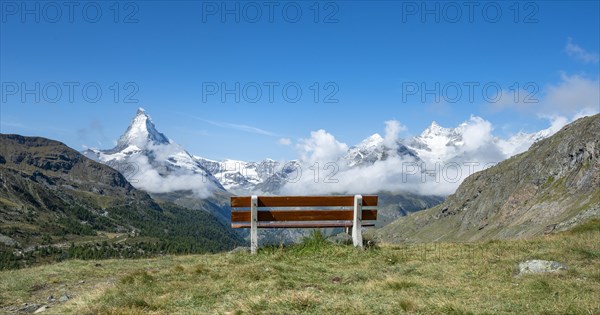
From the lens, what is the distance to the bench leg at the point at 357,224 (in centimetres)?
1753

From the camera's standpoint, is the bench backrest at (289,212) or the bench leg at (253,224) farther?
the bench backrest at (289,212)

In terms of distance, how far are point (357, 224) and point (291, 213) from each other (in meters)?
2.62

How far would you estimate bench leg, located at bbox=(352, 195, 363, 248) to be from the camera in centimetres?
1753

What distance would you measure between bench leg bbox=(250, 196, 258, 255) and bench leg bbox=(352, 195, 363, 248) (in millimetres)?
3833

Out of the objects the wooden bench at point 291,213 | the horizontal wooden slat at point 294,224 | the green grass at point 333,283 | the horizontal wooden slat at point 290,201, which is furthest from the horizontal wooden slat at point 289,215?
the green grass at point 333,283

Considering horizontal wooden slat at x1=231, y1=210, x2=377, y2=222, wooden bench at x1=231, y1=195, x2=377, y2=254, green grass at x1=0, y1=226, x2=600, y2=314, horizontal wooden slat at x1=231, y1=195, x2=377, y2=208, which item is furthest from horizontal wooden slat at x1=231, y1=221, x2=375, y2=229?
horizontal wooden slat at x1=231, y1=195, x2=377, y2=208

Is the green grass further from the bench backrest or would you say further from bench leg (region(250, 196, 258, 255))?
the bench backrest

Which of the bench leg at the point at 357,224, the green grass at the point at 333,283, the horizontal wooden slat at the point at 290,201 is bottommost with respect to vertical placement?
the green grass at the point at 333,283

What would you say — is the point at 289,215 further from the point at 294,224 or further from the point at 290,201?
the point at 290,201

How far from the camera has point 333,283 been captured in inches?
472

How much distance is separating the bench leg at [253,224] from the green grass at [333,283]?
0.48m

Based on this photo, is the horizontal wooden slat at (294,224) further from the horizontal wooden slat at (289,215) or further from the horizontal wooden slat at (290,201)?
the horizontal wooden slat at (290,201)

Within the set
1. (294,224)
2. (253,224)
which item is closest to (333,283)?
(294,224)

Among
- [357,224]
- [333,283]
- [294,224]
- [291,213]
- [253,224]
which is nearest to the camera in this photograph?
[333,283]
